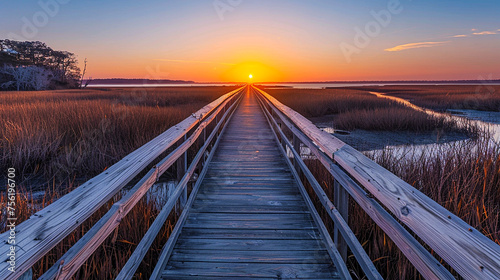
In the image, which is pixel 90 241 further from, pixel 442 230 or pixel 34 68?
pixel 34 68

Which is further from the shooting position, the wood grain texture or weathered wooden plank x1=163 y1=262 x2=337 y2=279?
weathered wooden plank x1=163 y1=262 x2=337 y2=279

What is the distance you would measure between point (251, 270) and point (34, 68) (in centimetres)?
4295

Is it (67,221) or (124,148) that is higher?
(67,221)

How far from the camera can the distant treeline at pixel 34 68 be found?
33.7 m

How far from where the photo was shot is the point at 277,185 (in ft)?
13.6

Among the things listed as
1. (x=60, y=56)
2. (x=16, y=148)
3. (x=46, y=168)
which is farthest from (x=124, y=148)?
Result: (x=60, y=56)

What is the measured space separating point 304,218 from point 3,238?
8.66 ft

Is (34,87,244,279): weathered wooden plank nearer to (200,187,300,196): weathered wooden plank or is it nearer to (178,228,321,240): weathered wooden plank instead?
(178,228,321,240): weathered wooden plank

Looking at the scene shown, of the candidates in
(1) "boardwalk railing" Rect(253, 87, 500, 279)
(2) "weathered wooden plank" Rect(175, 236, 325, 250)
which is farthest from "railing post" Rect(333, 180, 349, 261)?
(2) "weathered wooden plank" Rect(175, 236, 325, 250)

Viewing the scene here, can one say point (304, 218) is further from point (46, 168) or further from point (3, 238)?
point (46, 168)

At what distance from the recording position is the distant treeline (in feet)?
110

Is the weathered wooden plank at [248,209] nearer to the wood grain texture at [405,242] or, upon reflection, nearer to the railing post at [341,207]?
the railing post at [341,207]

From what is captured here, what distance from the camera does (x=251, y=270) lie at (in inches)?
87.0

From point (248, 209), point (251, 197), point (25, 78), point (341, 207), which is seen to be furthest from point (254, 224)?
point (25, 78)
